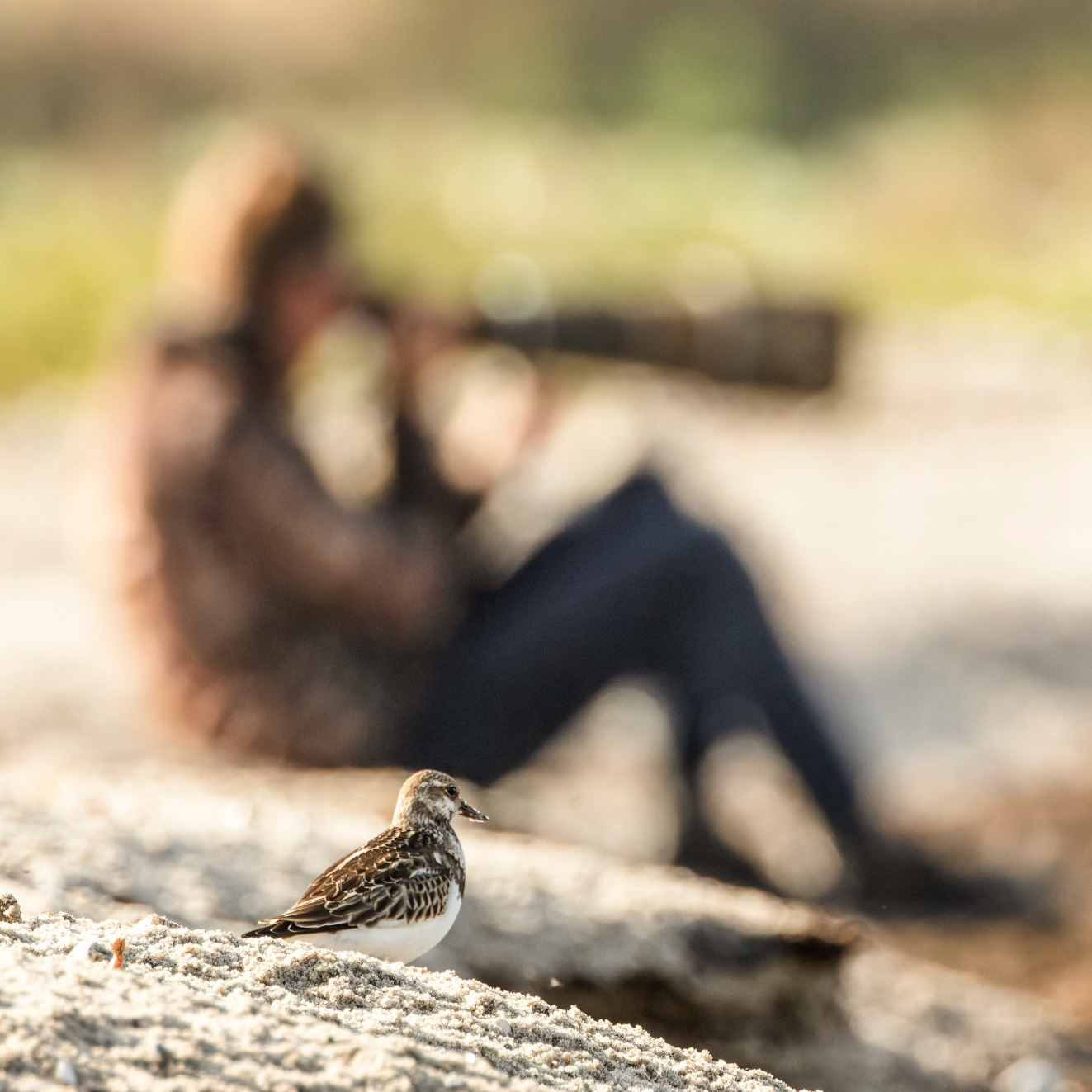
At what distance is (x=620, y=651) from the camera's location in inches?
157

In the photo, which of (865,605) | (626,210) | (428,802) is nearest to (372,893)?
(428,802)

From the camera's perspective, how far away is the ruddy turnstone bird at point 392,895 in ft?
5.55

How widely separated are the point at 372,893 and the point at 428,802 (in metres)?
0.17

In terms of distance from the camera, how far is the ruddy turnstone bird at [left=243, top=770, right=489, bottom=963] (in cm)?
169

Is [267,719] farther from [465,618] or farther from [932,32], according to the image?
[932,32]

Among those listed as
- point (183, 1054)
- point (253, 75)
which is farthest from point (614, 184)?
point (183, 1054)

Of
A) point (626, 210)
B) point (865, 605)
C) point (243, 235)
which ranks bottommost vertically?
point (243, 235)

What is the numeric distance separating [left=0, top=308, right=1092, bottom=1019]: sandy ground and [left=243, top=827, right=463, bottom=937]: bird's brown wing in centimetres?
223

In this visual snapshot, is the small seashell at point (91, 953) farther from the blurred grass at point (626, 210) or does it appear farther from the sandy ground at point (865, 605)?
the blurred grass at point (626, 210)

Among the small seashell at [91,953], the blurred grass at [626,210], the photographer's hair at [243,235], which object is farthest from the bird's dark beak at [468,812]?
the blurred grass at [626,210]

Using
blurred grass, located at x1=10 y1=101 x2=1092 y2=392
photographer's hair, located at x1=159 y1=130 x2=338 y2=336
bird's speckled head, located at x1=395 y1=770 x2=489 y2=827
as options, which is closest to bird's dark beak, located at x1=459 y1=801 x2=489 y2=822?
bird's speckled head, located at x1=395 y1=770 x2=489 y2=827

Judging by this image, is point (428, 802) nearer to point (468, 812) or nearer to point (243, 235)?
point (468, 812)

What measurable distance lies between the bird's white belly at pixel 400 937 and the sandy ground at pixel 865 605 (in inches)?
86.3

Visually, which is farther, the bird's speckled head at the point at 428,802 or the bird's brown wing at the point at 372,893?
the bird's speckled head at the point at 428,802
